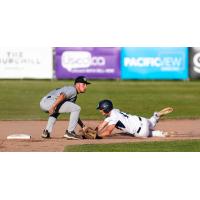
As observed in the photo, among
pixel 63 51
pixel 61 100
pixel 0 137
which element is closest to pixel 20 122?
pixel 0 137

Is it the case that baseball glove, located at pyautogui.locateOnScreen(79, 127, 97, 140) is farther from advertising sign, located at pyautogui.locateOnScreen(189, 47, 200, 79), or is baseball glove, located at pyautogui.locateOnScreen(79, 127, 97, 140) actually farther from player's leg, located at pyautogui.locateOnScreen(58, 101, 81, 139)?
advertising sign, located at pyautogui.locateOnScreen(189, 47, 200, 79)

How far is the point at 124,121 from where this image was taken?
16.0 metres

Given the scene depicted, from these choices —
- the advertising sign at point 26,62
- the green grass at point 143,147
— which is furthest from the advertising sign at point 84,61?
the green grass at point 143,147

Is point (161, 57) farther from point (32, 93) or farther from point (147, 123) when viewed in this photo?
point (147, 123)

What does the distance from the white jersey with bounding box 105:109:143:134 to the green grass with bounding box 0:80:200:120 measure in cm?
597

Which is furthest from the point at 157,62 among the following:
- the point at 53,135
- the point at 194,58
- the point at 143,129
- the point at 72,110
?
the point at 72,110

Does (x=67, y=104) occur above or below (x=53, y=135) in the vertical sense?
above

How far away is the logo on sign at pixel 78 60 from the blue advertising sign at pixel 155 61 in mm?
1143

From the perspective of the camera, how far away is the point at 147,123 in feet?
53.9

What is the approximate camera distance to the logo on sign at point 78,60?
1435 inches

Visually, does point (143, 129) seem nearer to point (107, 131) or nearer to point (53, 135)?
point (107, 131)

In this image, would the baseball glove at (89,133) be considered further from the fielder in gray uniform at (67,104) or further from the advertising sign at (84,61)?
the advertising sign at (84,61)

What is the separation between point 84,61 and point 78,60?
29 cm

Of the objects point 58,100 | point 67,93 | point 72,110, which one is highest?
point 67,93
